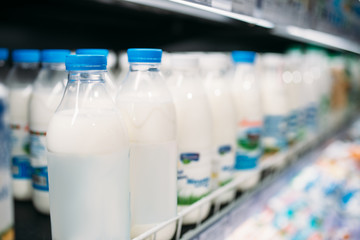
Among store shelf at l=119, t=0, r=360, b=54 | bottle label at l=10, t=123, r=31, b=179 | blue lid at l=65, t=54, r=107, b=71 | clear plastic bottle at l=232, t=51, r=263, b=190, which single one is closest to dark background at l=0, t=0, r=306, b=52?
store shelf at l=119, t=0, r=360, b=54

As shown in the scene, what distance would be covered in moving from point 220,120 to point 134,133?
0.40 meters

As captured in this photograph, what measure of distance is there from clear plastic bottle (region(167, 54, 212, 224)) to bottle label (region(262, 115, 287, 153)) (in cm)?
58

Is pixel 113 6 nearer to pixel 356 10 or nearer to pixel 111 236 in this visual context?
pixel 111 236

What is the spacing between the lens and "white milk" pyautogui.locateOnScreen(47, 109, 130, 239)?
653 mm

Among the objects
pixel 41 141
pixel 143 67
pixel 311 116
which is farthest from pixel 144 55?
pixel 311 116

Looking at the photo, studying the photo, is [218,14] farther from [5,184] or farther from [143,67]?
[5,184]

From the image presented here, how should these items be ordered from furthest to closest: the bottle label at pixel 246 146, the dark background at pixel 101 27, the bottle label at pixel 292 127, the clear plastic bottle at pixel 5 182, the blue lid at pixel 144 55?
the bottle label at pixel 292 127
the dark background at pixel 101 27
the bottle label at pixel 246 146
the blue lid at pixel 144 55
the clear plastic bottle at pixel 5 182

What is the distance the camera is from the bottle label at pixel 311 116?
6.23 ft

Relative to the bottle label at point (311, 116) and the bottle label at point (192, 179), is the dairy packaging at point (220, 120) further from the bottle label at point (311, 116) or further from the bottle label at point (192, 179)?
the bottle label at point (311, 116)

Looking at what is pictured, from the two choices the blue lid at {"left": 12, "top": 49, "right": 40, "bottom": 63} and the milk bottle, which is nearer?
the blue lid at {"left": 12, "top": 49, "right": 40, "bottom": 63}

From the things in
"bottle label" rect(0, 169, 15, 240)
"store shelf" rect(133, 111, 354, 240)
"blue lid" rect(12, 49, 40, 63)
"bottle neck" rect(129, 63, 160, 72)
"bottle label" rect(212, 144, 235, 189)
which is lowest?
"store shelf" rect(133, 111, 354, 240)

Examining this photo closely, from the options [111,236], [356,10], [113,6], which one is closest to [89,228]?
[111,236]

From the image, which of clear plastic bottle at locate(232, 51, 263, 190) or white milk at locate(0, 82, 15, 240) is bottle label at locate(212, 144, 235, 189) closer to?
clear plastic bottle at locate(232, 51, 263, 190)

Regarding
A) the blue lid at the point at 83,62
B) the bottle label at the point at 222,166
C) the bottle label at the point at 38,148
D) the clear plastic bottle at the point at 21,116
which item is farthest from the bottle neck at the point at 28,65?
the bottle label at the point at 222,166
